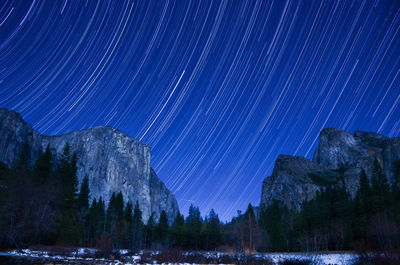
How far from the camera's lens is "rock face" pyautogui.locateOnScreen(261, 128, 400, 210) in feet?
541

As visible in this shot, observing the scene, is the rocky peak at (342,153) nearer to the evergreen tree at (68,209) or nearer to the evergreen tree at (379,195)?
the evergreen tree at (379,195)

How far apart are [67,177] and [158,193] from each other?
426 ft

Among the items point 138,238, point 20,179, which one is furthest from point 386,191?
point 20,179

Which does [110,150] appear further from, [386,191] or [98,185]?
[386,191]

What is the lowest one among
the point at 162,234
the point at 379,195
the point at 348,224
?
the point at 162,234

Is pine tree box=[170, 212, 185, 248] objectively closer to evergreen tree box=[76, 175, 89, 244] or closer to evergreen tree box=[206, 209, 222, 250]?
evergreen tree box=[206, 209, 222, 250]

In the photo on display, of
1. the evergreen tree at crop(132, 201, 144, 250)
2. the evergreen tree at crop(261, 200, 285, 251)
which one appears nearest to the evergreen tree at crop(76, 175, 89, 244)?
the evergreen tree at crop(132, 201, 144, 250)

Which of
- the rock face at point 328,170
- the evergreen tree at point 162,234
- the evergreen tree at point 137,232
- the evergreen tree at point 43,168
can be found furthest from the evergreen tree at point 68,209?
the rock face at point 328,170

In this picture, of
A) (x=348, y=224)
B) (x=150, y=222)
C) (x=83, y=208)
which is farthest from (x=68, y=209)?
(x=348, y=224)

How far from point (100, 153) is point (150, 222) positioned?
56656 millimetres

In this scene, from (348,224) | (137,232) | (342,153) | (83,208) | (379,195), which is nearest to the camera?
(83,208)

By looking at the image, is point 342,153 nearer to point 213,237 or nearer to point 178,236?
point 213,237

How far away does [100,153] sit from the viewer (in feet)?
440

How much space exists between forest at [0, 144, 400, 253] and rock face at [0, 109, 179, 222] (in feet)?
169
